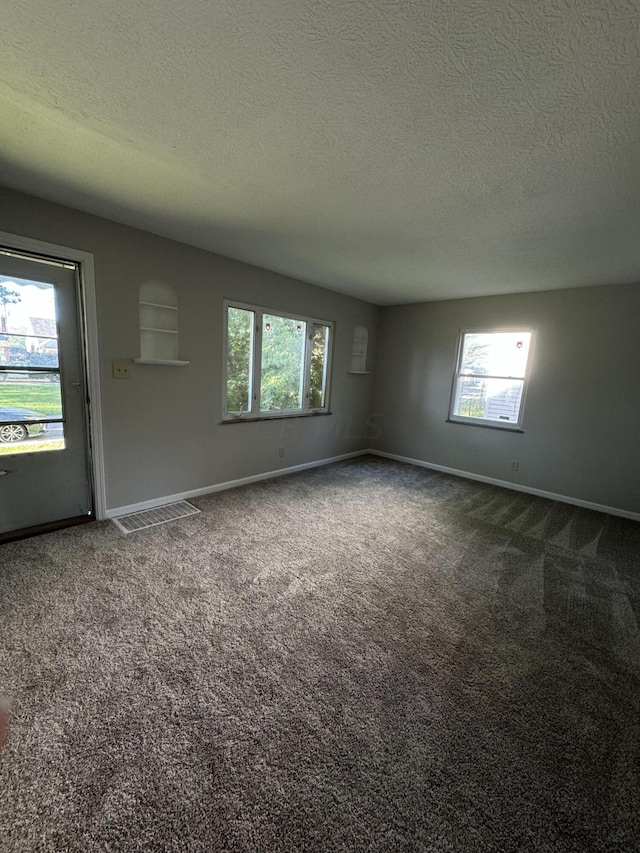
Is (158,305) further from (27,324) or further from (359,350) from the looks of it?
(359,350)

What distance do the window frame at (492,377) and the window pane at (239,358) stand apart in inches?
111

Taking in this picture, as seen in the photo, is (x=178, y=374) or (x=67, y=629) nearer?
(x=67, y=629)

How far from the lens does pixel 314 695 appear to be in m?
1.52

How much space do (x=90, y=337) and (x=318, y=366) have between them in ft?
8.94

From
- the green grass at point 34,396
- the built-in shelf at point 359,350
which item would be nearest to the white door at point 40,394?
the green grass at point 34,396

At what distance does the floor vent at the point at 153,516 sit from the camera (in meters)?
2.91

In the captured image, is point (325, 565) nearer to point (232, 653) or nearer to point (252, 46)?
point (232, 653)

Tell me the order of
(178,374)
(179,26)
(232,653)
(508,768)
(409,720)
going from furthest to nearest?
(178,374)
(232,653)
(409,720)
(508,768)
(179,26)

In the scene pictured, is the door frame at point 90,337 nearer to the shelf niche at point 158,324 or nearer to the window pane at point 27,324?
the window pane at point 27,324

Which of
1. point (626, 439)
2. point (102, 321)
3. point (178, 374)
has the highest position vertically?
point (102, 321)

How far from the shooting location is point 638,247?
259 centimetres

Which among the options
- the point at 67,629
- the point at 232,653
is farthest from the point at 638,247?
the point at 67,629

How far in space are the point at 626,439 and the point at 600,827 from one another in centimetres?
362

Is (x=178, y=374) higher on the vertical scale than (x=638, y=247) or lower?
lower
